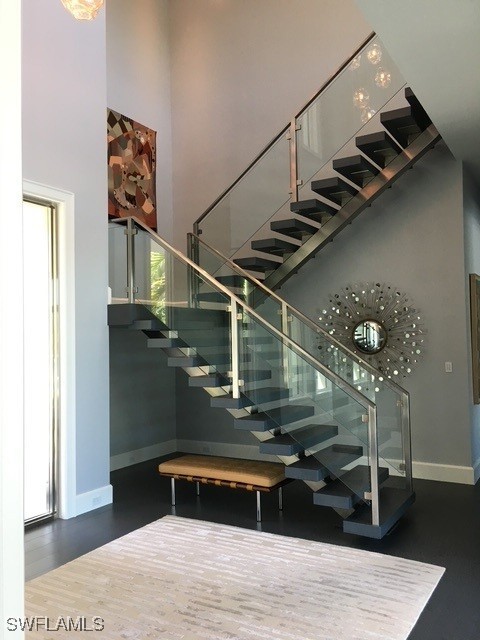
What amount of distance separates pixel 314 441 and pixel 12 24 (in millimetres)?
4747

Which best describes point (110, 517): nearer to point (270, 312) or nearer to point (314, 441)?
point (314, 441)

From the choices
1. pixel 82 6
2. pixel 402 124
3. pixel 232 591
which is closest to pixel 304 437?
pixel 232 591

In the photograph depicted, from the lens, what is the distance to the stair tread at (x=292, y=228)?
6.97 m

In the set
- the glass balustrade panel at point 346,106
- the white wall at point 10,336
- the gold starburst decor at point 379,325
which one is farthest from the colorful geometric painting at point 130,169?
the white wall at point 10,336

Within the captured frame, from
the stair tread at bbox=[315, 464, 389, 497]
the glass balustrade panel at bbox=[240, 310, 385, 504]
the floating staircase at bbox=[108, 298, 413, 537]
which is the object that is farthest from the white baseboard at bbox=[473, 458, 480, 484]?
the glass balustrade panel at bbox=[240, 310, 385, 504]

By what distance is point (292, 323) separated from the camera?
702 cm

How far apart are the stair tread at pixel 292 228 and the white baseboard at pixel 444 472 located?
3.20 m

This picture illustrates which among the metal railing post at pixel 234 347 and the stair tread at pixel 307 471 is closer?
the stair tread at pixel 307 471

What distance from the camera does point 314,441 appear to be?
17.2 feet

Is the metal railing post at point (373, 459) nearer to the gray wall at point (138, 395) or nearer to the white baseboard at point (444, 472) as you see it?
the white baseboard at point (444, 472)

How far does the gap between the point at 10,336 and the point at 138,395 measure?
25.7 ft

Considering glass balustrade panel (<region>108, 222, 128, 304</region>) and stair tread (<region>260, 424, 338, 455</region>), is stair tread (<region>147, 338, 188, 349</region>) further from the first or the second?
stair tread (<region>260, 424, 338, 455</region>)

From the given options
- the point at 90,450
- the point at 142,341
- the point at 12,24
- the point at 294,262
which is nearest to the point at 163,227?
the point at 142,341

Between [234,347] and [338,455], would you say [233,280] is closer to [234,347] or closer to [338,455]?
[234,347]
